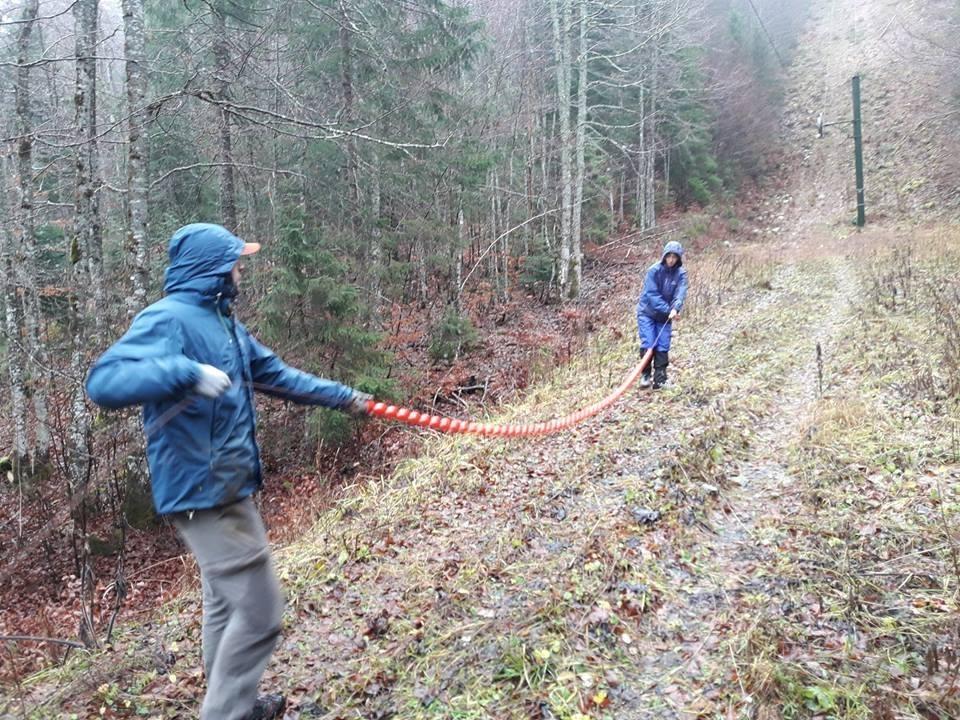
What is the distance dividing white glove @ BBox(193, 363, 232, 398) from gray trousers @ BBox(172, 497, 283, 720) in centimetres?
58

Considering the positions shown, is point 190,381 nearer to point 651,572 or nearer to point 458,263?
point 651,572

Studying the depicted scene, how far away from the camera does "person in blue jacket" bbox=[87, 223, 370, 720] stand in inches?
99.7

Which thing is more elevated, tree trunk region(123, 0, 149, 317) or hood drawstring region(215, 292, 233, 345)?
tree trunk region(123, 0, 149, 317)

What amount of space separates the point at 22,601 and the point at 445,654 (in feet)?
20.2

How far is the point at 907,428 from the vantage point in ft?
19.8

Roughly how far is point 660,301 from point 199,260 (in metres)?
6.97

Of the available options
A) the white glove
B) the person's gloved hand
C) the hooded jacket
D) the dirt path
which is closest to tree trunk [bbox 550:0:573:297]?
the hooded jacket

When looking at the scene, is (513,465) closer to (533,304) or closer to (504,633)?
(504,633)

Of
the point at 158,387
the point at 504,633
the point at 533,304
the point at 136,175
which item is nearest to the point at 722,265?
the point at 533,304

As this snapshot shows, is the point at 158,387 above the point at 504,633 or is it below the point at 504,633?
above

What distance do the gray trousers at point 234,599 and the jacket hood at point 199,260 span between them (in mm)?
1015

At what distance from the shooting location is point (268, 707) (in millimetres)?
3309

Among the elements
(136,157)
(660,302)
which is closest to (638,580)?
(660,302)

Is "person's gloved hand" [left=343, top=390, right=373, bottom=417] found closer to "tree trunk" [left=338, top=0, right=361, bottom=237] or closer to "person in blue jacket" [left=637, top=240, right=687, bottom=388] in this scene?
"person in blue jacket" [left=637, top=240, right=687, bottom=388]
